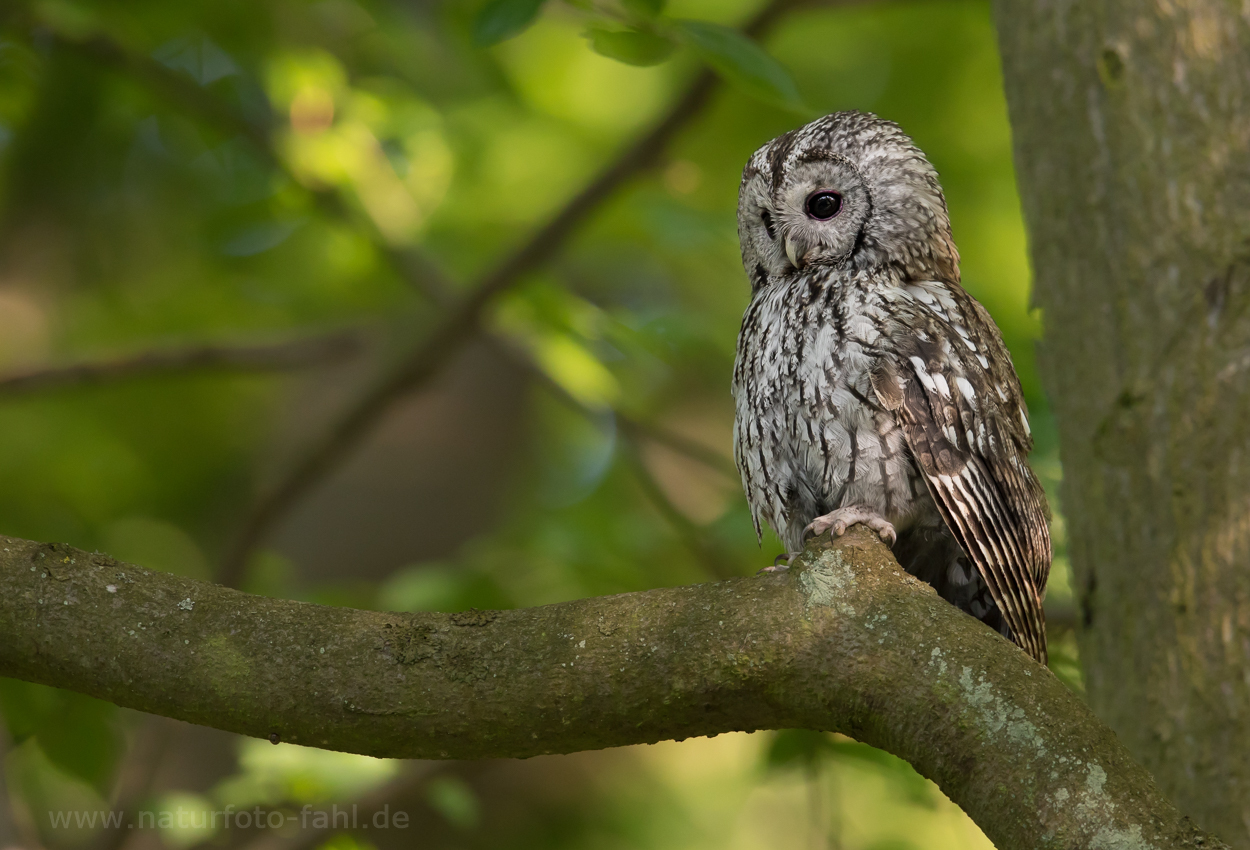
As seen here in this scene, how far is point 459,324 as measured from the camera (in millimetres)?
3588

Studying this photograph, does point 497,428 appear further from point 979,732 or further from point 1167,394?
point 979,732

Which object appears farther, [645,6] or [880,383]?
[645,6]

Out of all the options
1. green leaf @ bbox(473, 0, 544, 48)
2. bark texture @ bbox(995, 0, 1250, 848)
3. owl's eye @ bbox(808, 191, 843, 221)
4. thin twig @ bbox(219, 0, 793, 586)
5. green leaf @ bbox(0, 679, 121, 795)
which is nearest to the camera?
bark texture @ bbox(995, 0, 1250, 848)

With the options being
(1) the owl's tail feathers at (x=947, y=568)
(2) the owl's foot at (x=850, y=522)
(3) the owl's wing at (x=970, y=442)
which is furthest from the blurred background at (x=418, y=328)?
(2) the owl's foot at (x=850, y=522)

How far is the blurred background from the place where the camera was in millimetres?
3520

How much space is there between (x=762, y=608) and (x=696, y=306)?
4.06 metres

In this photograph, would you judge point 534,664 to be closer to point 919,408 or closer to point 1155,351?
point 919,408

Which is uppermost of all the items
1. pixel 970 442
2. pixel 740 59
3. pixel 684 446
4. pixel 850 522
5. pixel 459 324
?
pixel 459 324

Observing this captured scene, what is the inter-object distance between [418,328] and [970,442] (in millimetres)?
2272

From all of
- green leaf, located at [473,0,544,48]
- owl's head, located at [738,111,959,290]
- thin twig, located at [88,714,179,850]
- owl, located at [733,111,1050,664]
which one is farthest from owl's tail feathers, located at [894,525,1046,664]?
thin twig, located at [88,714,179,850]

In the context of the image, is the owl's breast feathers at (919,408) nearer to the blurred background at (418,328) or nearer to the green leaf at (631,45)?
the blurred background at (418,328)

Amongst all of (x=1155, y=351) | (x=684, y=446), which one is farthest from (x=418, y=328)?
(x=1155, y=351)

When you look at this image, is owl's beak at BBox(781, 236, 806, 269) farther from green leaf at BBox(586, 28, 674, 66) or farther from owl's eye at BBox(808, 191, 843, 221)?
green leaf at BBox(586, 28, 674, 66)

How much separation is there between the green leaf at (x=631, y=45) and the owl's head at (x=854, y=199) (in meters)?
0.33
